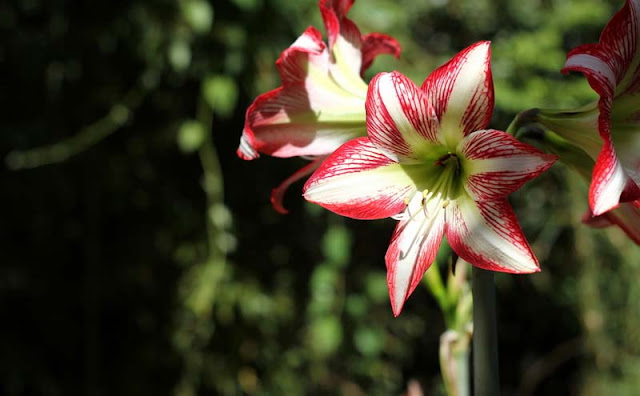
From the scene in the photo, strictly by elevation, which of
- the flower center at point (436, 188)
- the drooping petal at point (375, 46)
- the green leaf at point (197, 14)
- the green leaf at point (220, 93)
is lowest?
the green leaf at point (220, 93)

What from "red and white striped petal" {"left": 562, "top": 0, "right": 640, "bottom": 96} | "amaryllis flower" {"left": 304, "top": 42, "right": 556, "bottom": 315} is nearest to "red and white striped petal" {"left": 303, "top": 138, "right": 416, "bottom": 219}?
"amaryllis flower" {"left": 304, "top": 42, "right": 556, "bottom": 315}

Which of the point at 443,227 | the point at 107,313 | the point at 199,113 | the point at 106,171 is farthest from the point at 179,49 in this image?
the point at 443,227

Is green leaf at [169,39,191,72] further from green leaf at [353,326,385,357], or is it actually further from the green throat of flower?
the green throat of flower

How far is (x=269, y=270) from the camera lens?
60.9 inches

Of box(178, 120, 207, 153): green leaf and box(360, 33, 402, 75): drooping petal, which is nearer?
box(360, 33, 402, 75): drooping petal

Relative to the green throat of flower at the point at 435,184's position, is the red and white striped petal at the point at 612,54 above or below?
above

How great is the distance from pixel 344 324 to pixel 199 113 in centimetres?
51

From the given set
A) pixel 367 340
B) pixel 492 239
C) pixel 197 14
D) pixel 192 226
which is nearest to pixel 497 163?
pixel 492 239

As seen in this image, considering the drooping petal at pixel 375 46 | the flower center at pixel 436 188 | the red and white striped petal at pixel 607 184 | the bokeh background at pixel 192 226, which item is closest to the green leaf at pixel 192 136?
the bokeh background at pixel 192 226

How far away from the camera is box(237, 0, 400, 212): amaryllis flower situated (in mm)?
459

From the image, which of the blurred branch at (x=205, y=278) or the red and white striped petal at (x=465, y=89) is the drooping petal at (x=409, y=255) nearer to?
the red and white striped petal at (x=465, y=89)

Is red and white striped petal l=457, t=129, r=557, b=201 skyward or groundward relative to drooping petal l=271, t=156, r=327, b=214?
skyward

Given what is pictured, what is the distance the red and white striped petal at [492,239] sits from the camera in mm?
358

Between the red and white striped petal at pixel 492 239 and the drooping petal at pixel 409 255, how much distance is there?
1 centimetres
